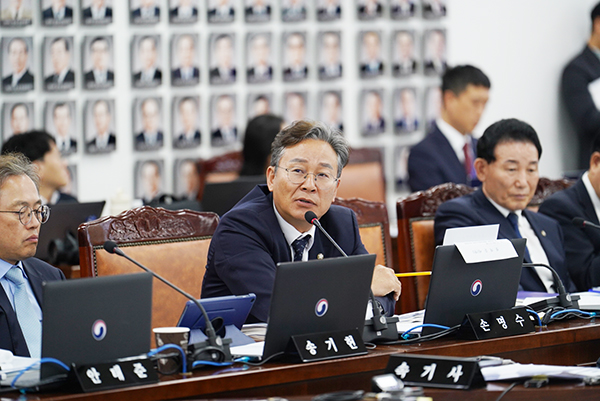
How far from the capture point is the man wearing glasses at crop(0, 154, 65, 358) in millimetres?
2125

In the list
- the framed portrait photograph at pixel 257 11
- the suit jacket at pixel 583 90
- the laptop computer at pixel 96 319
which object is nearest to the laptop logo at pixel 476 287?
the laptop computer at pixel 96 319

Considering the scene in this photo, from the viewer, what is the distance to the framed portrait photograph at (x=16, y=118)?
450 centimetres

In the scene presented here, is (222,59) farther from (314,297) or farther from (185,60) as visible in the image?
(314,297)

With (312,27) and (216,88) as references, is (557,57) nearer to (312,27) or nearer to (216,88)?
(312,27)

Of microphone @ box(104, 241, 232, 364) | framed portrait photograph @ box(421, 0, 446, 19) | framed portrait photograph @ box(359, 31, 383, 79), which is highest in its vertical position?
framed portrait photograph @ box(421, 0, 446, 19)

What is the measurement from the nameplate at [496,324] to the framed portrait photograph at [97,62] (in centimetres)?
308

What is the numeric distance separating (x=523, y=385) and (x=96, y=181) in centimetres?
338

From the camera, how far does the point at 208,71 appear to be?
195 inches

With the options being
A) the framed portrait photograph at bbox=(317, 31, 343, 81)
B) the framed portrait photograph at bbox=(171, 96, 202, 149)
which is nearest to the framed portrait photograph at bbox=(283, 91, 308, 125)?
the framed portrait photograph at bbox=(317, 31, 343, 81)

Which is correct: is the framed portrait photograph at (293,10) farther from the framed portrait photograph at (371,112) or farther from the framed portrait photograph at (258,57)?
the framed portrait photograph at (371,112)

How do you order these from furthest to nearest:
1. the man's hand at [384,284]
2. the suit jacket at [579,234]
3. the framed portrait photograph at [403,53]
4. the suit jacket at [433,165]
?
the framed portrait photograph at [403,53], the suit jacket at [433,165], the suit jacket at [579,234], the man's hand at [384,284]

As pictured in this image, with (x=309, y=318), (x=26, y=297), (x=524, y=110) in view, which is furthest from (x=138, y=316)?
(x=524, y=110)

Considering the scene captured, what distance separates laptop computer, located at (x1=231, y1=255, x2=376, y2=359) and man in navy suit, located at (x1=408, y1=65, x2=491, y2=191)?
8.23 ft

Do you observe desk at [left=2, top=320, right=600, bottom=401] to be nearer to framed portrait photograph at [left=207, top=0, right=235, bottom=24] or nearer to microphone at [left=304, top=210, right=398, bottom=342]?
microphone at [left=304, top=210, right=398, bottom=342]
